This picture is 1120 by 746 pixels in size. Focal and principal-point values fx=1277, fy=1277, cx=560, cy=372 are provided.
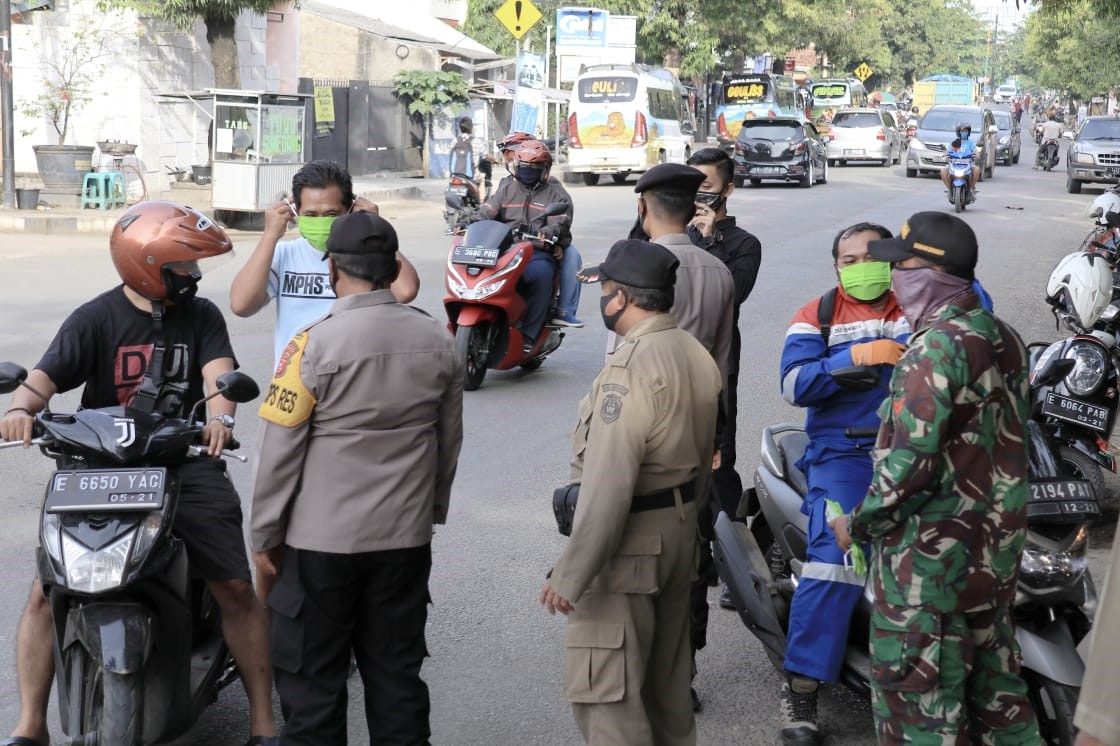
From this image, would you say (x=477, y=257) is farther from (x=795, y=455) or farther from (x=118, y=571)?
(x=118, y=571)

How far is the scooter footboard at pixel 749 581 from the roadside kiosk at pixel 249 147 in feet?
50.9

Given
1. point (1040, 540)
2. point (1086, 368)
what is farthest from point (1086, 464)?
point (1040, 540)

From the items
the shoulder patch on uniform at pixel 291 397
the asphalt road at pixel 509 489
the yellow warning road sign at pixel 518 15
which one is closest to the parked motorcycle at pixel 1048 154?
the yellow warning road sign at pixel 518 15

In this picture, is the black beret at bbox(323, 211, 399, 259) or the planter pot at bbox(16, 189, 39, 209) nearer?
the black beret at bbox(323, 211, 399, 259)

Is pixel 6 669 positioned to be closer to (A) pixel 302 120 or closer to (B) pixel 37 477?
(B) pixel 37 477

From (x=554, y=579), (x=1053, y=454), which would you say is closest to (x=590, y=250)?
(x=1053, y=454)

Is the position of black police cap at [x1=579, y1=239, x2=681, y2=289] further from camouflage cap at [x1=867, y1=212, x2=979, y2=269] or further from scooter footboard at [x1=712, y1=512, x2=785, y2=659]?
scooter footboard at [x1=712, y1=512, x2=785, y2=659]

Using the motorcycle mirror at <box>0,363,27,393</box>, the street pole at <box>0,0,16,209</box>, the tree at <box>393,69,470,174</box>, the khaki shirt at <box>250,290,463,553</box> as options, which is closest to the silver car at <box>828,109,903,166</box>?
the tree at <box>393,69,470,174</box>

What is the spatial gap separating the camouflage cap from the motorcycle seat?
126 centimetres

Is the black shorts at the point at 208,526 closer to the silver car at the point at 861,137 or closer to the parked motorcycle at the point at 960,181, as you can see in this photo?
the parked motorcycle at the point at 960,181

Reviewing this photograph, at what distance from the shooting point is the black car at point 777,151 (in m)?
28.9

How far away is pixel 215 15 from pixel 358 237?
21.2 m

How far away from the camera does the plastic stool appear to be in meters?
19.8

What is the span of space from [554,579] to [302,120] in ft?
57.5
